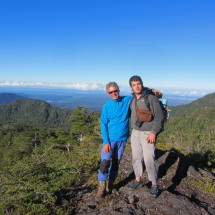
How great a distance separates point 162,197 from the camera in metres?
5.69

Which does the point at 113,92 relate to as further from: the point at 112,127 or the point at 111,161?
the point at 111,161

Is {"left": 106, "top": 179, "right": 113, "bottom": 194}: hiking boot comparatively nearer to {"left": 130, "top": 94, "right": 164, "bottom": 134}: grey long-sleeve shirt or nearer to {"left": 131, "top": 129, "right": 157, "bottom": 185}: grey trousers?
{"left": 131, "top": 129, "right": 157, "bottom": 185}: grey trousers

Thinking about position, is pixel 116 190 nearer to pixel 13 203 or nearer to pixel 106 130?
pixel 106 130

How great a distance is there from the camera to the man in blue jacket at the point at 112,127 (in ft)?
18.8

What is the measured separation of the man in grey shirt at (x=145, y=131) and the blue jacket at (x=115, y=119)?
0.58ft

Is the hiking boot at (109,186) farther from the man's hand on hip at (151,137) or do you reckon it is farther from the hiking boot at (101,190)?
the man's hand on hip at (151,137)

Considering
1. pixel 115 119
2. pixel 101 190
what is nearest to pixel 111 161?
pixel 101 190

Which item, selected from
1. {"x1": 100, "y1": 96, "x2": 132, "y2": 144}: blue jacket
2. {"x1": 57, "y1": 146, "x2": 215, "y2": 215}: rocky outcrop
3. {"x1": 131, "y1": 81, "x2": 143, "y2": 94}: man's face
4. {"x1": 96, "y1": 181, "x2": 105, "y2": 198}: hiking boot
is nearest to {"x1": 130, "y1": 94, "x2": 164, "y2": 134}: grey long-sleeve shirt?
{"x1": 131, "y1": 81, "x2": 143, "y2": 94}: man's face

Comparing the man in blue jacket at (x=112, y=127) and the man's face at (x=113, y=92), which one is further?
the man in blue jacket at (x=112, y=127)

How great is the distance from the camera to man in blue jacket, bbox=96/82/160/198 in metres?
5.72

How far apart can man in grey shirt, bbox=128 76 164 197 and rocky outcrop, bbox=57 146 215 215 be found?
12.0 inches

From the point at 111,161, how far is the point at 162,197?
1375mm

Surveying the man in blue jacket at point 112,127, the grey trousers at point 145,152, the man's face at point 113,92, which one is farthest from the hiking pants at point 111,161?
the man's face at point 113,92

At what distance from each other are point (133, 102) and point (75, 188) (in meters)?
2.92
